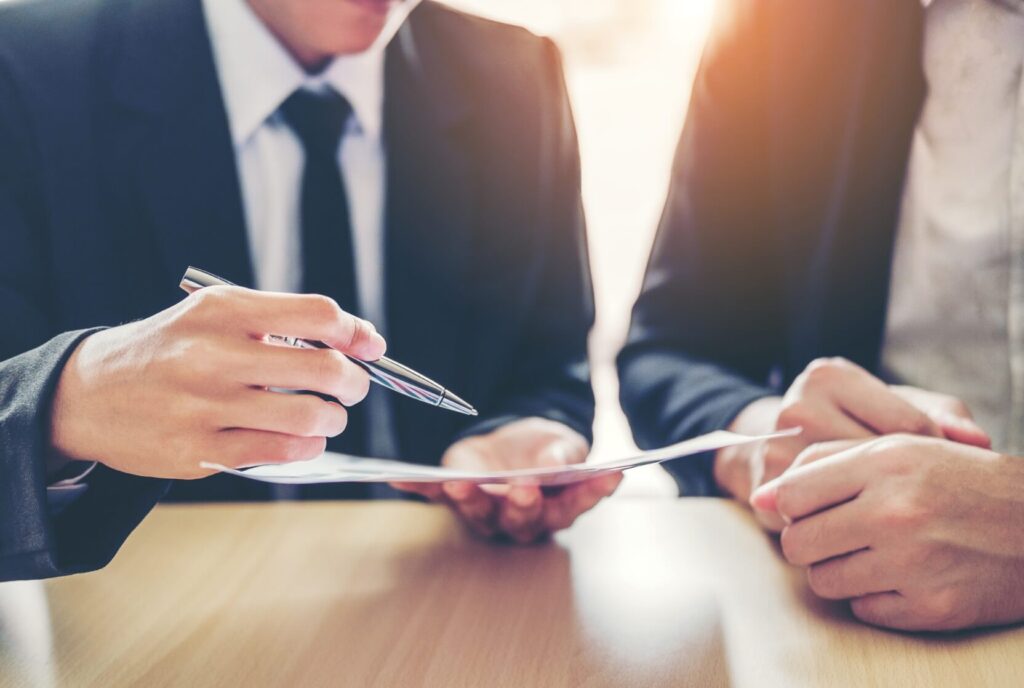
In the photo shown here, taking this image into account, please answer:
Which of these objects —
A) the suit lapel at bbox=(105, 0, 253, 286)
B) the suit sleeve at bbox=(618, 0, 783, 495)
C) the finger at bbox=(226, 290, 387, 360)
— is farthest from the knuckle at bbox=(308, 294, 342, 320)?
the suit sleeve at bbox=(618, 0, 783, 495)

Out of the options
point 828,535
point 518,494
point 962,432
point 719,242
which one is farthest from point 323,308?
point 719,242

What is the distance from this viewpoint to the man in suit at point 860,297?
0.47 metres

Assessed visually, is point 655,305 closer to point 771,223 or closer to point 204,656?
point 771,223

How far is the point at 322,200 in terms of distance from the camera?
711mm

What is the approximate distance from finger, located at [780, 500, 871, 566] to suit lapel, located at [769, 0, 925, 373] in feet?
1.23

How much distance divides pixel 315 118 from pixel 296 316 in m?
0.37

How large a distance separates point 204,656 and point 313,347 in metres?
0.20

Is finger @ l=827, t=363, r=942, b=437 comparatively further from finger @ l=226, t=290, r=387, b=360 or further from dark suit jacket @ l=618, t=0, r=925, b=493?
finger @ l=226, t=290, r=387, b=360

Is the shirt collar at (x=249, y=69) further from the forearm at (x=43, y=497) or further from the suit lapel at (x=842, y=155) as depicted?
the suit lapel at (x=842, y=155)

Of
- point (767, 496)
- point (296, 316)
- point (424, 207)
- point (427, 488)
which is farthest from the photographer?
point (424, 207)

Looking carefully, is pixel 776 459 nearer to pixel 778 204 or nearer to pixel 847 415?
pixel 847 415

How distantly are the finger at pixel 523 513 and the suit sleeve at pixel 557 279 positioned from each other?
0.24 metres

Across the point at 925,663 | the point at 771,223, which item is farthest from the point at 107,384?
the point at 771,223

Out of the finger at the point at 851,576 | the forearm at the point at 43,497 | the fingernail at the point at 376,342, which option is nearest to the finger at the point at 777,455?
the finger at the point at 851,576
